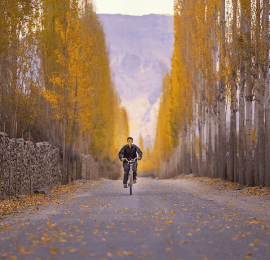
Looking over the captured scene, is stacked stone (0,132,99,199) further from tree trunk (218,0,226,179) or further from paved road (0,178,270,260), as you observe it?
tree trunk (218,0,226,179)

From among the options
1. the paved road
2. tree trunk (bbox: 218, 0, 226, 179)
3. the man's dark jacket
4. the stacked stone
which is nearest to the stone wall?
the stacked stone

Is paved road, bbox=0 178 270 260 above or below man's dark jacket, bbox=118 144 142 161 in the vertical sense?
below

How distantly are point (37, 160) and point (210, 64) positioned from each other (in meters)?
11.9

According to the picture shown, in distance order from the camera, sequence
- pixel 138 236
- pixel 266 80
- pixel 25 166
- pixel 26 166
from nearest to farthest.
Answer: pixel 138 236
pixel 266 80
pixel 25 166
pixel 26 166

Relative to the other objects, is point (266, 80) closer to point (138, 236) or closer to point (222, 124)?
point (222, 124)

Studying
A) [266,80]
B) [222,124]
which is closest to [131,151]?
[266,80]

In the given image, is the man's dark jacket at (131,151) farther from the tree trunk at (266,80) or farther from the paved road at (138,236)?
the paved road at (138,236)

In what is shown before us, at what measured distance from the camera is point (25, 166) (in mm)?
18609

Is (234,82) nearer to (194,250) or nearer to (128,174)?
(128,174)

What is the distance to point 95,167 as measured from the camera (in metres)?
43.1

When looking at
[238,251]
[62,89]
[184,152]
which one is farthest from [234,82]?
[184,152]

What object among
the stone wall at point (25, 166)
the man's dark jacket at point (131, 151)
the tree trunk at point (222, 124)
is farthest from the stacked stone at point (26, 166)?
the tree trunk at point (222, 124)

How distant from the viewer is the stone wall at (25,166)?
15672 millimetres

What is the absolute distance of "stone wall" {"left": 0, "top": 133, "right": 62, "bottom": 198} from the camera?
15.7m
